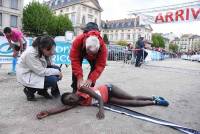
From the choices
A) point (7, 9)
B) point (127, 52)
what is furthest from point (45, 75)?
point (7, 9)

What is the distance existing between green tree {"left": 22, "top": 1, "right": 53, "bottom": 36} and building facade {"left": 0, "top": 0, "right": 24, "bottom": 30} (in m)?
1.29

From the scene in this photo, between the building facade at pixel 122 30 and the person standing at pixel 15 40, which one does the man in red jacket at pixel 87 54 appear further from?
the building facade at pixel 122 30

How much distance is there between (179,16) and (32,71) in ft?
40.0

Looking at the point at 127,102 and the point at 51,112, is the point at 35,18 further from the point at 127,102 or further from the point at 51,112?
the point at 51,112

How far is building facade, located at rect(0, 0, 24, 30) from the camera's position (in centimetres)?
4403

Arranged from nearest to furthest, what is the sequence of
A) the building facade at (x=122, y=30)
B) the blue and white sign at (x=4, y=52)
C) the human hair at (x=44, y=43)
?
the human hair at (x=44, y=43), the blue and white sign at (x=4, y=52), the building facade at (x=122, y=30)

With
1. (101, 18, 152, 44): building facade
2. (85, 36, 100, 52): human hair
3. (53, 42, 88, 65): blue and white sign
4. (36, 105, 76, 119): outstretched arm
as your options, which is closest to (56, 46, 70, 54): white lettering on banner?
(53, 42, 88, 65): blue and white sign

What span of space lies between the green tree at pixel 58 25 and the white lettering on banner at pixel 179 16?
36423mm

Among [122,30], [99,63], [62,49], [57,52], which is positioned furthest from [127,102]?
[122,30]

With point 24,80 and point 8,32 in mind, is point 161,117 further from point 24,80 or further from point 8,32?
point 8,32

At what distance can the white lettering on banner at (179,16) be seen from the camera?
531 inches

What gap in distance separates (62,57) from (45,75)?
6528 millimetres

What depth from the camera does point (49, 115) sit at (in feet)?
12.3

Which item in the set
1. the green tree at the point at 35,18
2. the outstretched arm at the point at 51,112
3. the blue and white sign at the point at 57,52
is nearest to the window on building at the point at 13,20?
the green tree at the point at 35,18
